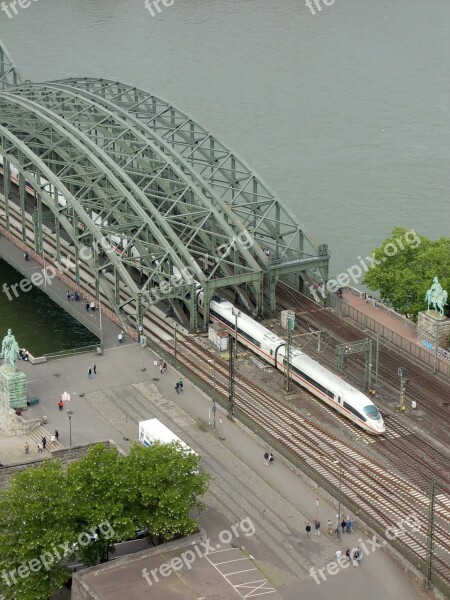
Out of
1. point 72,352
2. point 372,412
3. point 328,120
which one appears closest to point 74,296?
point 72,352

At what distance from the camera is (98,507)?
8056cm

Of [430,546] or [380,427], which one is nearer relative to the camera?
[430,546]

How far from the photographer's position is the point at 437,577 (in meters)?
80.6

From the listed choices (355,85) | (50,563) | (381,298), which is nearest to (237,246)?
(381,298)

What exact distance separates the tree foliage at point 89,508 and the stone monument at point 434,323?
31928 mm

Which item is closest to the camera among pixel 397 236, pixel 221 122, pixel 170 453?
pixel 170 453

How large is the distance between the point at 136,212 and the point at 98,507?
44.8 metres

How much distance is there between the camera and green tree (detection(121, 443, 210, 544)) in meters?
81.5

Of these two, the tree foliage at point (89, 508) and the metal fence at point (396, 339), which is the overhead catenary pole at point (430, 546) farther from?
the metal fence at point (396, 339)

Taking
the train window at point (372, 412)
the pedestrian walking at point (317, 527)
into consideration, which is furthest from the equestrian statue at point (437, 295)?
the pedestrian walking at point (317, 527)

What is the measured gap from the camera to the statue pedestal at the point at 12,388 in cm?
10150

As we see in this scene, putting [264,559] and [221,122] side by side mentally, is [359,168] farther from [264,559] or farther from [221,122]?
[264,559]

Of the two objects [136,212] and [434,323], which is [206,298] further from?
[434,323]

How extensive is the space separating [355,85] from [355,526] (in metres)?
108
